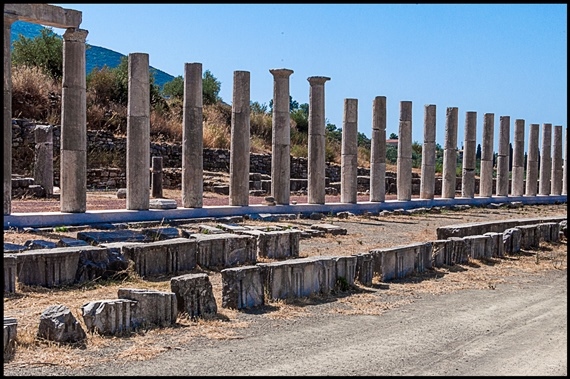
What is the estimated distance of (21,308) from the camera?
9172mm

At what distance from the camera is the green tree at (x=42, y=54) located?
39062mm

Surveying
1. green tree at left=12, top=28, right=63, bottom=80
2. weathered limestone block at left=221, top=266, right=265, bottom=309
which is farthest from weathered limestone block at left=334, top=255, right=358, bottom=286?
green tree at left=12, top=28, right=63, bottom=80

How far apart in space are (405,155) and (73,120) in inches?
562

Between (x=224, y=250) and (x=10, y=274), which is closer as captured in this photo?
(x=10, y=274)

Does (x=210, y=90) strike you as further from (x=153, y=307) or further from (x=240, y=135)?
(x=153, y=307)

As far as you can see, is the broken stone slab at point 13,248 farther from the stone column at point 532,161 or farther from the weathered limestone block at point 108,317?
the stone column at point 532,161

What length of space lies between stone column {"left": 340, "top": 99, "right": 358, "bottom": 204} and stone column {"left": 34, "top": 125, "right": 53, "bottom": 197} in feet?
33.6

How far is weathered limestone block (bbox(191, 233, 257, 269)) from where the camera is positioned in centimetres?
1262

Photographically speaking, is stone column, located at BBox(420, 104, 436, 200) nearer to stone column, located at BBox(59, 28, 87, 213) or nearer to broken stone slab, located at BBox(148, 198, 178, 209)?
broken stone slab, located at BBox(148, 198, 178, 209)

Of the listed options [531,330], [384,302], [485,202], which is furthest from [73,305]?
[485,202]

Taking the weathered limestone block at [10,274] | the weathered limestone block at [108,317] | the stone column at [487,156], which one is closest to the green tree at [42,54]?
Answer: the stone column at [487,156]

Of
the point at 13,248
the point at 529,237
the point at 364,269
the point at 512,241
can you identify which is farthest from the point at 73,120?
the point at 529,237

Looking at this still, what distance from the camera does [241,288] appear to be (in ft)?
31.0

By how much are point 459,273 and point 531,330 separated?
443 centimetres
